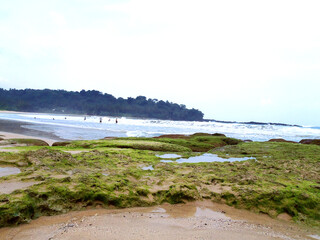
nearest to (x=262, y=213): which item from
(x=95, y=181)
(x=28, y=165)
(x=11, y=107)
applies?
(x=95, y=181)

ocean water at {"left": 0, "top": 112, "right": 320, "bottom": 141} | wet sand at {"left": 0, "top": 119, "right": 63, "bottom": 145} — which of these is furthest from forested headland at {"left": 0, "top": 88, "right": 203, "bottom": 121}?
wet sand at {"left": 0, "top": 119, "right": 63, "bottom": 145}

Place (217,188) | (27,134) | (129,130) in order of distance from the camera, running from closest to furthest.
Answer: (217,188) → (27,134) → (129,130)

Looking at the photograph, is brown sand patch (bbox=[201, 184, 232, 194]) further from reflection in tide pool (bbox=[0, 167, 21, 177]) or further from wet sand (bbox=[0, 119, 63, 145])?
wet sand (bbox=[0, 119, 63, 145])

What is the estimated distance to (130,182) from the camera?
171 inches

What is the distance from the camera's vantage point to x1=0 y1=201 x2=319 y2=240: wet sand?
2.75 m

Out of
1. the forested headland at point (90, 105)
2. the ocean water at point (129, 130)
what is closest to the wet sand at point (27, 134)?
the ocean water at point (129, 130)

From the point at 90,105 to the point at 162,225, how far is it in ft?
530

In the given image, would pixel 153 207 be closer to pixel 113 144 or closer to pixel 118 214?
pixel 118 214

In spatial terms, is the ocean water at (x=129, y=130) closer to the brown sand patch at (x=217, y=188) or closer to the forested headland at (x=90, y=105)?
the brown sand patch at (x=217, y=188)

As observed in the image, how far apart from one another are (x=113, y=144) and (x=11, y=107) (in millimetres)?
162371

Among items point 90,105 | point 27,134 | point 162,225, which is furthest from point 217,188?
point 90,105

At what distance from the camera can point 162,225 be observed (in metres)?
3.12

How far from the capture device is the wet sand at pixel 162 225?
275cm

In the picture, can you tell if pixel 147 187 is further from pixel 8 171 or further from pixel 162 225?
pixel 8 171
